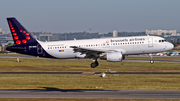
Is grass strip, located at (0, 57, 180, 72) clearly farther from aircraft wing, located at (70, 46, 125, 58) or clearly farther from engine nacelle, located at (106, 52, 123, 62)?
engine nacelle, located at (106, 52, 123, 62)

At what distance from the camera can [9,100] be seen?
1232 inches

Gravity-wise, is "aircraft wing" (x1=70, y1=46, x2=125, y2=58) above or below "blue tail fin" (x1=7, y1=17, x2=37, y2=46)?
below

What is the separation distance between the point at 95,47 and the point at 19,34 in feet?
45.4

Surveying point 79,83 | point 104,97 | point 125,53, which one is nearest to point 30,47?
point 79,83

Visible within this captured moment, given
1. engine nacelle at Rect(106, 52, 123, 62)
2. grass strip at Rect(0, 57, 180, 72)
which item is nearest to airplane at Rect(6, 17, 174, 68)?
engine nacelle at Rect(106, 52, 123, 62)

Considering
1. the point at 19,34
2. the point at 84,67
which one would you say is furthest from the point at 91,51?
the point at 84,67

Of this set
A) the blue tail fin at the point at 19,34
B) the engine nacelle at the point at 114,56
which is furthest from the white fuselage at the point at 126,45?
the blue tail fin at the point at 19,34

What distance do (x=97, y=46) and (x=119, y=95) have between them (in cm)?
1244

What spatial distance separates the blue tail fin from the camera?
157 ft

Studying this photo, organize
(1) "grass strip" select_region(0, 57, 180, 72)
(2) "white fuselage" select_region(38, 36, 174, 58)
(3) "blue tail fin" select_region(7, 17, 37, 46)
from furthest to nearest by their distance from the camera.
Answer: (1) "grass strip" select_region(0, 57, 180, 72) → (3) "blue tail fin" select_region(7, 17, 37, 46) → (2) "white fuselage" select_region(38, 36, 174, 58)

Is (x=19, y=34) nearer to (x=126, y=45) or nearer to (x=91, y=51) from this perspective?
(x=91, y=51)

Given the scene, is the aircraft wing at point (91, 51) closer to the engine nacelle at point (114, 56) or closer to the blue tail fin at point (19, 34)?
the engine nacelle at point (114, 56)

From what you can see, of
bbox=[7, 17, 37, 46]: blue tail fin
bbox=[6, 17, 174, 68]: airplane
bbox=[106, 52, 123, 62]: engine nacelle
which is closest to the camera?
bbox=[106, 52, 123, 62]: engine nacelle

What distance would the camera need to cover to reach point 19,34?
48.0m
